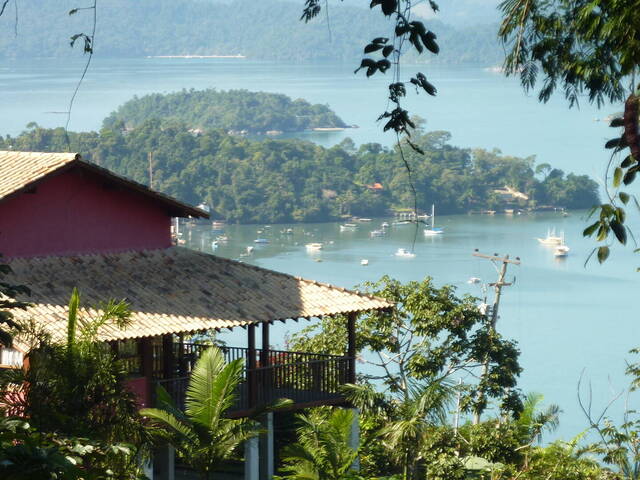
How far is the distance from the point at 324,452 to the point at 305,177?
79.2 metres

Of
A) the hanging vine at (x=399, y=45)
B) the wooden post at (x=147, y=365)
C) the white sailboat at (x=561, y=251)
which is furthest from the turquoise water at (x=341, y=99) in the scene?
the hanging vine at (x=399, y=45)

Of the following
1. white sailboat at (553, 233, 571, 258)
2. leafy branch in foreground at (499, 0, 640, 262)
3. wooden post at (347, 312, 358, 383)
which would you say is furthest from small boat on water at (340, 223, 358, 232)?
leafy branch in foreground at (499, 0, 640, 262)

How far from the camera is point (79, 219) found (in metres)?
14.0

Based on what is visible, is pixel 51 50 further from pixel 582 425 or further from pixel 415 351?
pixel 415 351

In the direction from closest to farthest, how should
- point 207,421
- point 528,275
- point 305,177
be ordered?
point 207,421 < point 528,275 < point 305,177

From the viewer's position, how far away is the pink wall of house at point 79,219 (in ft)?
43.9

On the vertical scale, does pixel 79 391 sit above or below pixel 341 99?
below

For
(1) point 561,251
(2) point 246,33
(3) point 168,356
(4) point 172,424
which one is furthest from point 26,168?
(2) point 246,33

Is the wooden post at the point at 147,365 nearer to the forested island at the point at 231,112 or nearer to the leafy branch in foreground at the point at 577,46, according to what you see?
the leafy branch in foreground at the point at 577,46

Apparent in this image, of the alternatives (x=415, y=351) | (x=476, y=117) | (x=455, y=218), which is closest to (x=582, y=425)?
(x=415, y=351)

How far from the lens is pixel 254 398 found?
13.5 m

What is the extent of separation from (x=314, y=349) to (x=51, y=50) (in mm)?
117889

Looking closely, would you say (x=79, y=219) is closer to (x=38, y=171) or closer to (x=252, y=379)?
(x=38, y=171)

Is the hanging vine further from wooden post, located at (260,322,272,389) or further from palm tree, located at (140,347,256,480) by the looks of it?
wooden post, located at (260,322,272,389)
